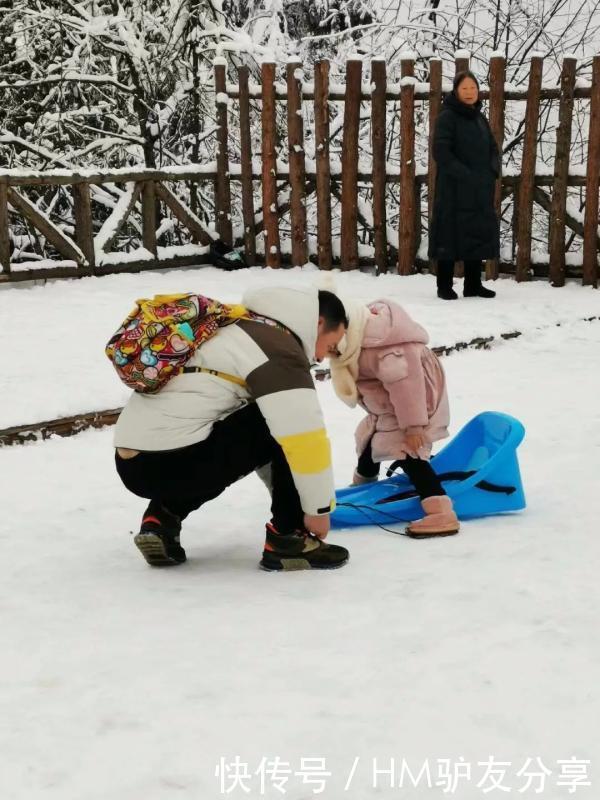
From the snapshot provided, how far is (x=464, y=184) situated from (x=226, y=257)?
306 cm

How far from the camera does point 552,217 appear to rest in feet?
29.7

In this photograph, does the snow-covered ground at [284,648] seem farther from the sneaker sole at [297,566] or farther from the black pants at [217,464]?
the black pants at [217,464]

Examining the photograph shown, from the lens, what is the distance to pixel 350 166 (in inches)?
395

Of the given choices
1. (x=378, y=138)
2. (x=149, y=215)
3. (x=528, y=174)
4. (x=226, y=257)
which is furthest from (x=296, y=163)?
(x=528, y=174)

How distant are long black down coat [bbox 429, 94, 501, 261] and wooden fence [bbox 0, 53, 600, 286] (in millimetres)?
632

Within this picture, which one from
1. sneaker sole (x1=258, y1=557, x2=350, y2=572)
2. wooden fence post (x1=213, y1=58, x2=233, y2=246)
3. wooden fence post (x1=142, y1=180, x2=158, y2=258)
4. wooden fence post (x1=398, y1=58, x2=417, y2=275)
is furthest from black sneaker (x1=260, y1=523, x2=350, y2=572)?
wooden fence post (x1=213, y1=58, x2=233, y2=246)

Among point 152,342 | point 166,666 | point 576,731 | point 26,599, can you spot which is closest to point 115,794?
point 166,666

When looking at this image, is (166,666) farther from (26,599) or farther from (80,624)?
(26,599)

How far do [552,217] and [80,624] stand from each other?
22.9 ft

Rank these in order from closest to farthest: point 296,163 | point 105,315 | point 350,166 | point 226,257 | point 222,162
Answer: point 105,315 → point 350,166 → point 296,163 → point 226,257 → point 222,162

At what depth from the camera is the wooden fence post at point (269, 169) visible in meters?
10.3

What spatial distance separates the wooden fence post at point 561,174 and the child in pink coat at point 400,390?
18.5 feet

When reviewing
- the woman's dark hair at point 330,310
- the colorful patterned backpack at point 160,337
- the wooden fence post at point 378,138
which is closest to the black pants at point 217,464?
the colorful patterned backpack at point 160,337

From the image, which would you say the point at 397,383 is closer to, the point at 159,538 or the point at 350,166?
the point at 159,538
